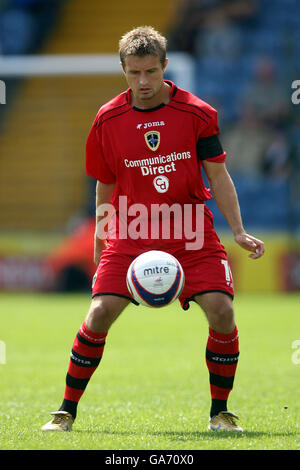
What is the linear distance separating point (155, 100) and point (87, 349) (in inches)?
60.1

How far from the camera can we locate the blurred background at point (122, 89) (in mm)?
17047

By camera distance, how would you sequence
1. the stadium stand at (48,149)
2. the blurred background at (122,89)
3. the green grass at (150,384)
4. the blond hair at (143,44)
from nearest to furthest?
1. the green grass at (150,384)
2. the blond hair at (143,44)
3. the blurred background at (122,89)
4. the stadium stand at (48,149)

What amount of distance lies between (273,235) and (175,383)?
9.69m

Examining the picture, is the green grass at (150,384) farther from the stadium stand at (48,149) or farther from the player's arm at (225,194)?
the stadium stand at (48,149)

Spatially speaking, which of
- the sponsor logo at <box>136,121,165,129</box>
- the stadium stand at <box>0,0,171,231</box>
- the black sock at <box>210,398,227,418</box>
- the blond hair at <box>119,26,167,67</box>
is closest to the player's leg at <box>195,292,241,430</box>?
the black sock at <box>210,398,227,418</box>

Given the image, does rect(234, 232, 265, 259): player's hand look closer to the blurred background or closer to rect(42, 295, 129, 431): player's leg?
rect(42, 295, 129, 431): player's leg

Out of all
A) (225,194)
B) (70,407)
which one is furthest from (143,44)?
(70,407)

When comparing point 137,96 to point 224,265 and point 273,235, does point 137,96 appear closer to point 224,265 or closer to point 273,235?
point 224,265

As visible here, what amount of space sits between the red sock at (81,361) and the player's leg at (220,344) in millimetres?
636

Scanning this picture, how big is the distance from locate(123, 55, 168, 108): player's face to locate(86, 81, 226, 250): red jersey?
0.54ft

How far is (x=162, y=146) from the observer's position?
523 cm

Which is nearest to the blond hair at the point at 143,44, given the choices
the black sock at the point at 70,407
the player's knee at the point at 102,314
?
the player's knee at the point at 102,314

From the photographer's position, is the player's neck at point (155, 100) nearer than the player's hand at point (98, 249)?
Yes

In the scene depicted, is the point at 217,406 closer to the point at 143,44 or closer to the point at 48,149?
the point at 143,44
